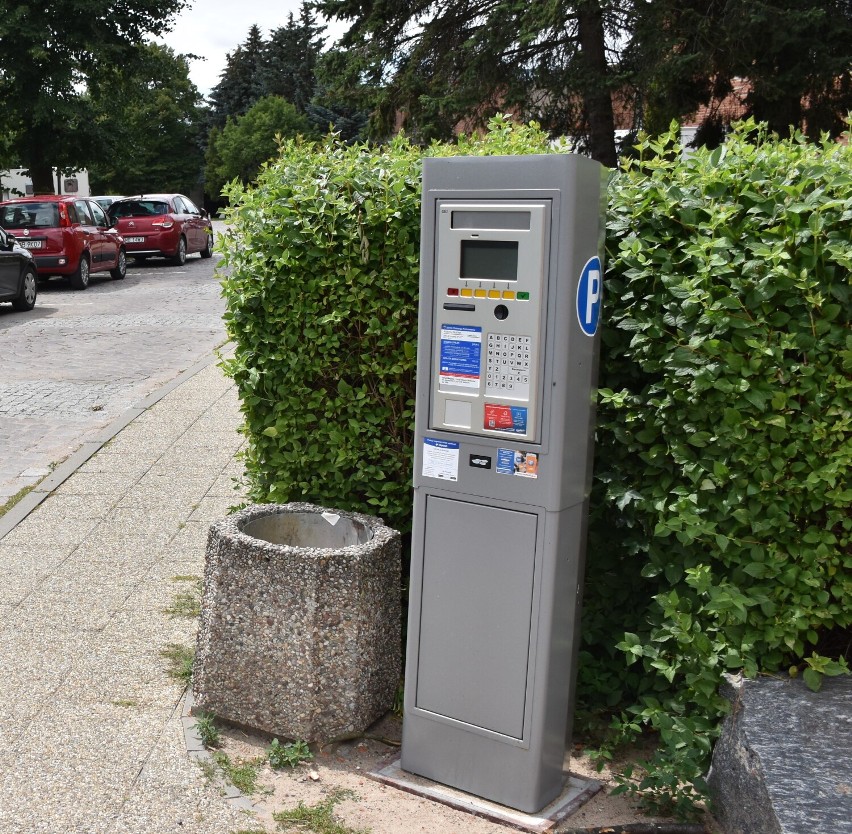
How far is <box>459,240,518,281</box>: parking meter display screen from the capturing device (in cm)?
354

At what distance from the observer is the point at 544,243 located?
11.3 ft

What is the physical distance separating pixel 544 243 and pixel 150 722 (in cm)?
247

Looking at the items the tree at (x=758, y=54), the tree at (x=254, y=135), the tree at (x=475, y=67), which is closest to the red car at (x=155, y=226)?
the tree at (x=475, y=67)

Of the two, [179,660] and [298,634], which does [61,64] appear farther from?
[298,634]

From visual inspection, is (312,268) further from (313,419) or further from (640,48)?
(640,48)

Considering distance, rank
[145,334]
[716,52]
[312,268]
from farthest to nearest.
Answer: [716,52] < [145,334] < [312,268]

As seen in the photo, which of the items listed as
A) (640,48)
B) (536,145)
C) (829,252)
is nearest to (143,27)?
(640,48)

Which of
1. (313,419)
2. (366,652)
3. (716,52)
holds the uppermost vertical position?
(716,52)

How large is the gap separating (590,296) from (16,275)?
50.4 feet

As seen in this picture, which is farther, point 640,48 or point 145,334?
point 640,48

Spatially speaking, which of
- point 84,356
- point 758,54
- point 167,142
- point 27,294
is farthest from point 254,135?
point 84,356

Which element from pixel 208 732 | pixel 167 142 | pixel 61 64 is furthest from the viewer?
pixel 167 142

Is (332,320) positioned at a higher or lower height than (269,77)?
lower

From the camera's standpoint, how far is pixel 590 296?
3602 millimetres
